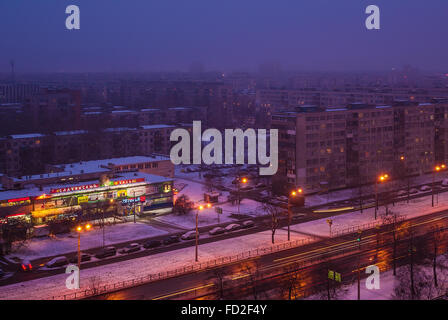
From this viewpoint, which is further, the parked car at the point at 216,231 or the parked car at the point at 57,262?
the parked car at the point at 216,231

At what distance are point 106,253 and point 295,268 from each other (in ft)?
31.0

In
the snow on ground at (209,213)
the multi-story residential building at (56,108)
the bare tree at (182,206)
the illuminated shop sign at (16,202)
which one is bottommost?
the snow on ground at (209,213)

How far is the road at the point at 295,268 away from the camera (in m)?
20.3

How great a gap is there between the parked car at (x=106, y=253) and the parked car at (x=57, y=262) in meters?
1.66

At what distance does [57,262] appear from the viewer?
2411cm

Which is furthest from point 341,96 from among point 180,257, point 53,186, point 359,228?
point 180,257

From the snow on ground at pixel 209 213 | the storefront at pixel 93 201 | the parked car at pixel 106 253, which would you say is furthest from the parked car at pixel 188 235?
the storefront at pixel 93 201

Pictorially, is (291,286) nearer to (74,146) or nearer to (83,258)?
(83,258)

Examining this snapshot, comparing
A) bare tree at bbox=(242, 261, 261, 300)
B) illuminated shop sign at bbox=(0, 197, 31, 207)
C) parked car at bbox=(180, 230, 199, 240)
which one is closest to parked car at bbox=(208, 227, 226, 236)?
parked car at bbox=(180, 230, 199, 240)

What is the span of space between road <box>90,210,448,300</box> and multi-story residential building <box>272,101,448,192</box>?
12.0m

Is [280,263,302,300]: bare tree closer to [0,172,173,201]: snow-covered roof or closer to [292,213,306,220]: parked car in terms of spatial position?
[292,213,306,220]: parked car

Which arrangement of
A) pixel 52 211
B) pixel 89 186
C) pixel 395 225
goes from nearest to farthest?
pixel 395 225 < pixel 52 211 < pixel 89 186

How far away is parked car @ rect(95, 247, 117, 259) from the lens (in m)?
25.5

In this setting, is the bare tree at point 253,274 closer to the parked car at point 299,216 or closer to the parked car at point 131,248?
the parked car at point 131,248
